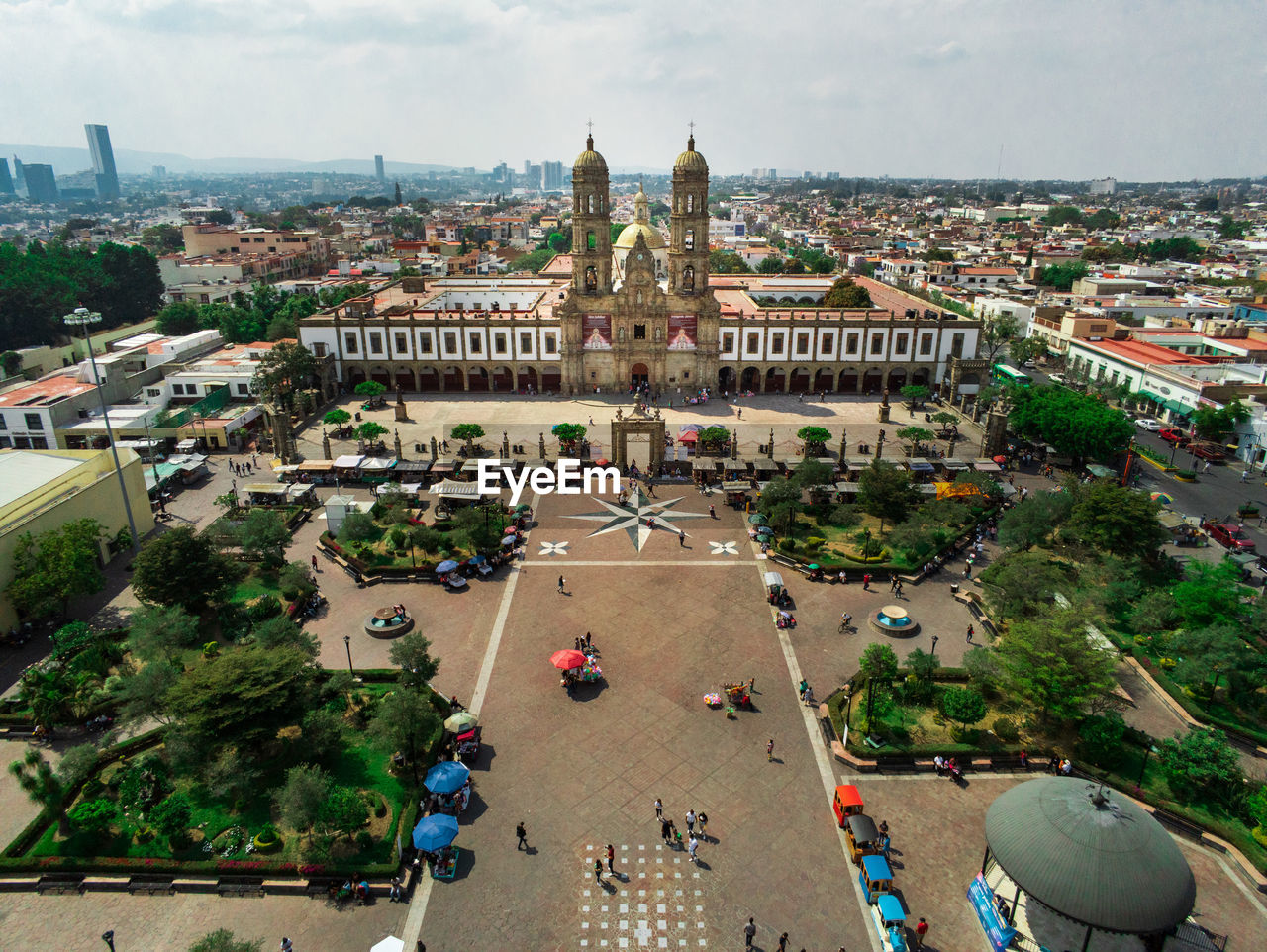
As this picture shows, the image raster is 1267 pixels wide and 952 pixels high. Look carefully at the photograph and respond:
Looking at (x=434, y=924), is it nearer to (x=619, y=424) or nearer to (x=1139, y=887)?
(x=1139, y=887)

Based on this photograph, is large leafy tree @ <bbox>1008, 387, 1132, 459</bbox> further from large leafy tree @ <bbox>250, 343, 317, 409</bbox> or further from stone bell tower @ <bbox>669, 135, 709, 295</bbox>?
large leafy tree @ <bbox>250, 343, 317, 409</bbox>

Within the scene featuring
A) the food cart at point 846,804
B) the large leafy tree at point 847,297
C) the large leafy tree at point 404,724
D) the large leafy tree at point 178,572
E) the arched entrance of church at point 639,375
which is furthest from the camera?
the large leafy tree at point 847,297

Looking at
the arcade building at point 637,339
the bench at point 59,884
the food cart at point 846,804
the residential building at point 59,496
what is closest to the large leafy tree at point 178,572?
the residential building at point 59,496

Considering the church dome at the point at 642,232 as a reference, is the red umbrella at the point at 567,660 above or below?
below

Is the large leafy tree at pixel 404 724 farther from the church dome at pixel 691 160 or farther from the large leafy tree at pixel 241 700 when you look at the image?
the church dome at pixel 691 160

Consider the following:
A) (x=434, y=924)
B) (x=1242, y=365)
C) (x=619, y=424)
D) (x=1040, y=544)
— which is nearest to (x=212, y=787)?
(x=434, y=924)

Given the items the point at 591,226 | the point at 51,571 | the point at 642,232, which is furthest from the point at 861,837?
the point at 642,232

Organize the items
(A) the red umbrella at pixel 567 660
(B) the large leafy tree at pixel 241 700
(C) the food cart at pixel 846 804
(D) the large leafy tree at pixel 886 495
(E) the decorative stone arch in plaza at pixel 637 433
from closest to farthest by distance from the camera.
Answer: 1. (C) the food cart at pixel 846 804
2. (B) the large leafy tree at pixel 241 700
3. (A) the red umbrella at pixel 567 660
4. (D) the large leafy tree at pixel 886 495
5. (E) the decorative stone arch in plaza at pixel 637 433
